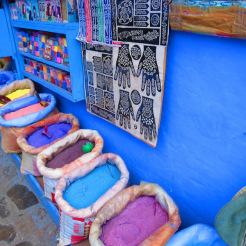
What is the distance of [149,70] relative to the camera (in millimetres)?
1333

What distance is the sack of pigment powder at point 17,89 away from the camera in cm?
263

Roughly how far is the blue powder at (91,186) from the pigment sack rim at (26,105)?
0.84m

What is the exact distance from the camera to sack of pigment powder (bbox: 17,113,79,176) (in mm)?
2002

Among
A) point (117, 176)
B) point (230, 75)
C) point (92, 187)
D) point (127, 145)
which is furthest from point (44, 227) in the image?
point (230, 75)

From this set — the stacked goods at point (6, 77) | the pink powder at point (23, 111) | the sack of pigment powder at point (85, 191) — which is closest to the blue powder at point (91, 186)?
the sack of pigment powder at point (85, 191)

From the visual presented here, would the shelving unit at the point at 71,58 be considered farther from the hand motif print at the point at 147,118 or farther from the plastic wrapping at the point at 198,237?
the plastic wrapping at the point at 198,237

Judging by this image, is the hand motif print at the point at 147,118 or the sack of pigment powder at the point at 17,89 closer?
the hand motif print at the point at 147,118

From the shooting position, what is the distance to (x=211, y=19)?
38.3 inches

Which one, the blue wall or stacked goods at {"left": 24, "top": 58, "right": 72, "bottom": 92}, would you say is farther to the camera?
stacked goods at {"left": 24, "top": 58, "right": 72, "bottom": 92}

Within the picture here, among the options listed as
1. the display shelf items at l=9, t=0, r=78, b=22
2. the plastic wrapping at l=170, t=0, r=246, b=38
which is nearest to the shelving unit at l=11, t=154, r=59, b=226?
the display shelf items at l=9, t=0, r=78, b=22

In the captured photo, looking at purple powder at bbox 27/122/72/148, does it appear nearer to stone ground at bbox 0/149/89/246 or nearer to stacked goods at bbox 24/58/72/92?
stacked goods at bbox 24/58/72/92

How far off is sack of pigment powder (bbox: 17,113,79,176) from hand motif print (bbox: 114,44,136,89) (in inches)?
31.3

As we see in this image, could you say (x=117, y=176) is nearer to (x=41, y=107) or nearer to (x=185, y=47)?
(x=185, y=47)

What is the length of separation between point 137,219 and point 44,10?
5.42 feet
